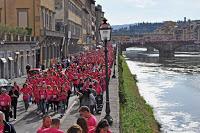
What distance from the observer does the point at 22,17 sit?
53031 millimetres

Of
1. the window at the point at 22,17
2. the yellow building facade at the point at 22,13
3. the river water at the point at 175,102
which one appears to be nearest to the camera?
the river water at the point at 175,102

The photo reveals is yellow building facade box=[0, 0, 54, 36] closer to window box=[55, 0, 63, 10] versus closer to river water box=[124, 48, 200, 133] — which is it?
river water box=[124, 48, 200, 133]

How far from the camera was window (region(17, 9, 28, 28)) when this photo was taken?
174 ft

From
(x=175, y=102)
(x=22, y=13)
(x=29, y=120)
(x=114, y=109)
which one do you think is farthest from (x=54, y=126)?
(x=22, y=13)

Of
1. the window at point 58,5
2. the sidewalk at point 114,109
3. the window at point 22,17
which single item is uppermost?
the window at point 58,5

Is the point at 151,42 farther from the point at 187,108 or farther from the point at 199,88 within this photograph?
the point at 187,108

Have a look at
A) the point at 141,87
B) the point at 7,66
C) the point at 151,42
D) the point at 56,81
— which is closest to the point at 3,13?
the point at 7,66

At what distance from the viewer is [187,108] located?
38562mm

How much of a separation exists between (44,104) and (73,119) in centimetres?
282

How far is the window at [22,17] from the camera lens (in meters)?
52.9

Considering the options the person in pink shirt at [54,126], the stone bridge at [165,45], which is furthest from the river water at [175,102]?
the stone bridge at [165,45]

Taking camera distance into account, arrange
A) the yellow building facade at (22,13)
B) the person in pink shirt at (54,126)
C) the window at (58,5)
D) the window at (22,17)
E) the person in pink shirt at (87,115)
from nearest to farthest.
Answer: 1. the person in pink shirt at (54,126)
2. the person in pink shirt at (87,115)
3. the yellow building facade at (22,13)
4. the window at (22,17)
5. the window at (58,5)

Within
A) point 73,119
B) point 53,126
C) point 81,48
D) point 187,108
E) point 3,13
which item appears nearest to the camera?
point 53,126

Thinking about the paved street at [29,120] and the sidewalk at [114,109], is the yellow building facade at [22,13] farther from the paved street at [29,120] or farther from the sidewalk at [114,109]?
the paved street at [29,120]
